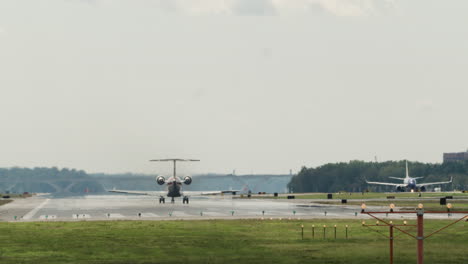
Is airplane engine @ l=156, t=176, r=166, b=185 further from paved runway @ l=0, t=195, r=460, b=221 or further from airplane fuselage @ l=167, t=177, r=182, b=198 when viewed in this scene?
paved runway @ l=0, t=195, r=460, b=221

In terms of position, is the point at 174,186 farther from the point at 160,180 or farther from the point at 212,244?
the point at 212,244

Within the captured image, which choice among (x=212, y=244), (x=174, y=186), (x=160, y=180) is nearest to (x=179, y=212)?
(x=174, y=186)

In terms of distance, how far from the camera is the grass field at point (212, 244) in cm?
4691

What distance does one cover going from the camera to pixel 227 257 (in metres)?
47.4

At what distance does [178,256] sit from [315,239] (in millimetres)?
14199

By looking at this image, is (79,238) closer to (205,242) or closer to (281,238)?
(205,242)

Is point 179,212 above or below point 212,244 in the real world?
above

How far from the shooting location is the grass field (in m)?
46.9

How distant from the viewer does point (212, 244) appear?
55.4 metres

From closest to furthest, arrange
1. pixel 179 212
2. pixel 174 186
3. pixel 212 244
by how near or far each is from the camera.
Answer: pixel 212 244
pixel 179 212
pixel 174 186

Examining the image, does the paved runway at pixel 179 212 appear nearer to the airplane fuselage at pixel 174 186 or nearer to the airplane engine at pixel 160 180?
the airplane fuselage at pixel 174 186

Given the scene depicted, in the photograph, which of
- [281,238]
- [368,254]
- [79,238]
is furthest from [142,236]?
[368,254]

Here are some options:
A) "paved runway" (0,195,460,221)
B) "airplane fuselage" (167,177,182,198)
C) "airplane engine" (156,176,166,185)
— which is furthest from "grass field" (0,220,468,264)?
"airplane engine" (156,176,166,185)

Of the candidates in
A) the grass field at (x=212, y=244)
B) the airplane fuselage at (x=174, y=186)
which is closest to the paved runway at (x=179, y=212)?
the airplane fuselage at (x=174, y=186)
